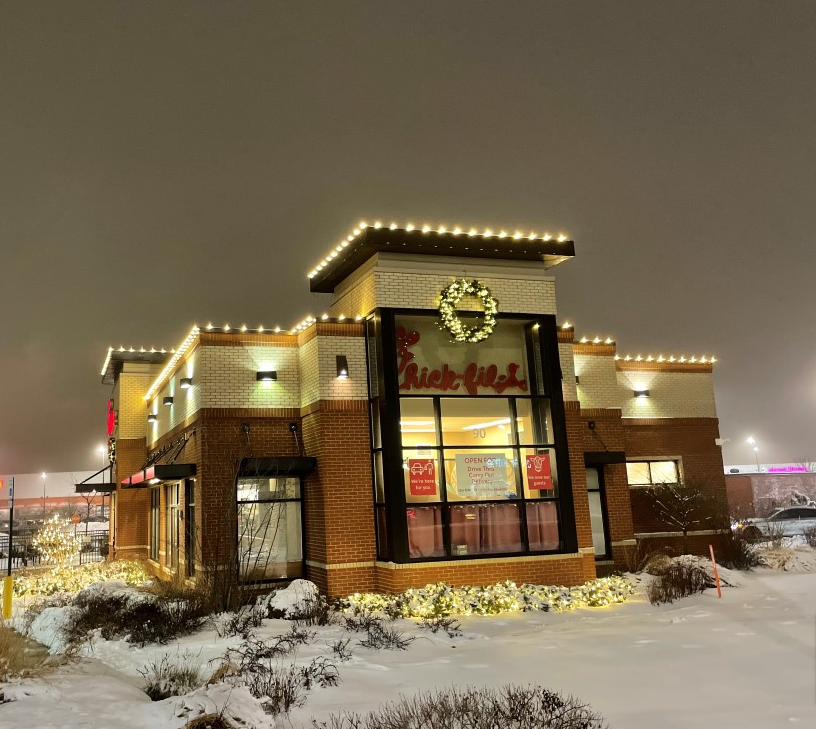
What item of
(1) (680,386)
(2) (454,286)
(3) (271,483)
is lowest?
(3) (271,483)

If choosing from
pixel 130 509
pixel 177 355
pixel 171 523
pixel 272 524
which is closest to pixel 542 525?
pixel 272 524

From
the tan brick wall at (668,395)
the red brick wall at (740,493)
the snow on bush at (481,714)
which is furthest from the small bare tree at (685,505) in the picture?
the red brick wall at (740,493)

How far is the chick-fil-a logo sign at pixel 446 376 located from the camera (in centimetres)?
1639

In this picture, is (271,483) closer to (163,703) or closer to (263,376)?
(263,376)

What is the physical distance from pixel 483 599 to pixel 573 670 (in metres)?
5.13

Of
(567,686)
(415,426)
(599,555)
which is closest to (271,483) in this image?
(415,426)

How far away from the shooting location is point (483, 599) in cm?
1421

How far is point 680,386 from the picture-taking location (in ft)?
76.0

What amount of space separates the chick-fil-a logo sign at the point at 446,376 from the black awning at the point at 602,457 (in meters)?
3.37

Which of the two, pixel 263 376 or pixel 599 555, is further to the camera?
pixel 599 555

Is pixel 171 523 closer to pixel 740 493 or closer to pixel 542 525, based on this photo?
pixel 542 525

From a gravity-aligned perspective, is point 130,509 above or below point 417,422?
below

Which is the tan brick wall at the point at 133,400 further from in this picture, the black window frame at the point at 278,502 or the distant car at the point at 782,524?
the distant car at the point at 782,524

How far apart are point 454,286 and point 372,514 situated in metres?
5.38
